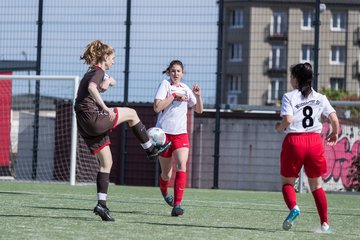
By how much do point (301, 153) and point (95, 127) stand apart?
200 cm

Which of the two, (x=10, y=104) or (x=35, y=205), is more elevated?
(x=10, y=104)

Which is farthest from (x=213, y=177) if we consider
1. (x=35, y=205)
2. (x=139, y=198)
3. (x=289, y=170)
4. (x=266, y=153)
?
(x=289, y=170)

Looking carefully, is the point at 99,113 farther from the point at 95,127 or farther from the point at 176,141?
the point at 176,141

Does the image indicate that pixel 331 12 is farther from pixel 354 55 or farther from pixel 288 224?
pixel 288 224

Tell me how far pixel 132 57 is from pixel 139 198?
5997 mm

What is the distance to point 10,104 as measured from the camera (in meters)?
20.4

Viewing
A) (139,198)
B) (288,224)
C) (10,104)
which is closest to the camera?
(288,224)

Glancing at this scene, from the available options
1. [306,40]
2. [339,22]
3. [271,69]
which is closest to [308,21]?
[306,40]

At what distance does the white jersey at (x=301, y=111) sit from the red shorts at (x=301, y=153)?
6cm

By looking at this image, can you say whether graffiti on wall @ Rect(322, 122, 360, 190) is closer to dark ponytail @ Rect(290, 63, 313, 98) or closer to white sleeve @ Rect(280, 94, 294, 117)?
dark ponytail @ Rect(290, 63, 313, 98)

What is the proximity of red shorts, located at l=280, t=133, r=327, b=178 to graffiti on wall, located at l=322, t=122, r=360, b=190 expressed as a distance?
10.6 metres

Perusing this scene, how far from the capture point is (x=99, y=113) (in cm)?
906

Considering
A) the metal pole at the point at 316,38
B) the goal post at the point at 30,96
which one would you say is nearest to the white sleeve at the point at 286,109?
the goal post at the point at 30,96

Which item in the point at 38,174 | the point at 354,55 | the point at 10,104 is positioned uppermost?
the point at 354,55
